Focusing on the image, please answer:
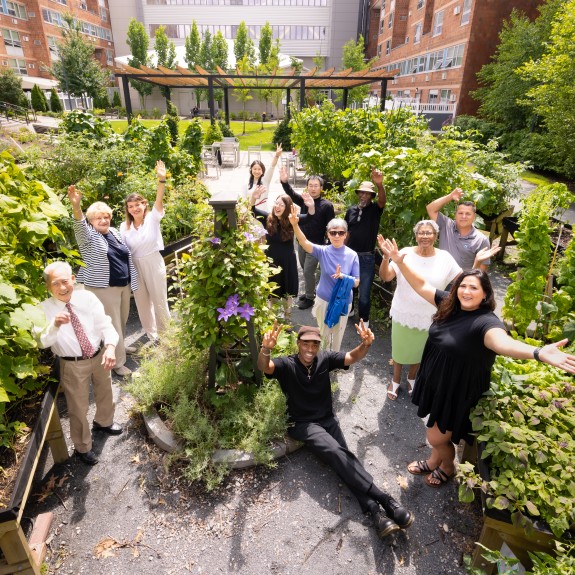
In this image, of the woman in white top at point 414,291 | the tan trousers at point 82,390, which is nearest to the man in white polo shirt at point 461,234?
the woman in white top at point 414,291

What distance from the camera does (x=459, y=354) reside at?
2.86 meters

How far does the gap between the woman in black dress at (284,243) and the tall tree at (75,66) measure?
3489cm

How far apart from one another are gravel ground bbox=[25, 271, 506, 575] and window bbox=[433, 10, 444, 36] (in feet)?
110

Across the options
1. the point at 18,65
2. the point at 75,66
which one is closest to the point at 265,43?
the point at 75,66

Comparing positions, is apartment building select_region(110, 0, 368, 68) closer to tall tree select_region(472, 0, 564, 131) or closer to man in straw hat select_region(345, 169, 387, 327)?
tall tree select_region(472, 0, 564, 131)

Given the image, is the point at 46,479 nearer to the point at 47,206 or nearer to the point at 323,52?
the point at 47,206

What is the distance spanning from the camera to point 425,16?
3177 cm

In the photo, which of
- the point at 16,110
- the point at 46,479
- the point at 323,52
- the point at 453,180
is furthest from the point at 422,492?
the point at 323,52

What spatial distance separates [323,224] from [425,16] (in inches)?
1374

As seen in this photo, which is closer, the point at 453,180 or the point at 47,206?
the point at 47,206

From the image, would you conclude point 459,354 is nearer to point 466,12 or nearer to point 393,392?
point 393,392

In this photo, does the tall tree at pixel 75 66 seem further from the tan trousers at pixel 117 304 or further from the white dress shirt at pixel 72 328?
the white dress shirt at pixel 72 328

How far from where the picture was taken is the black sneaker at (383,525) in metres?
2.86

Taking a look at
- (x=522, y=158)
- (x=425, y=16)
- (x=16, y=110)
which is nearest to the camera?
(x=522, y=158)
